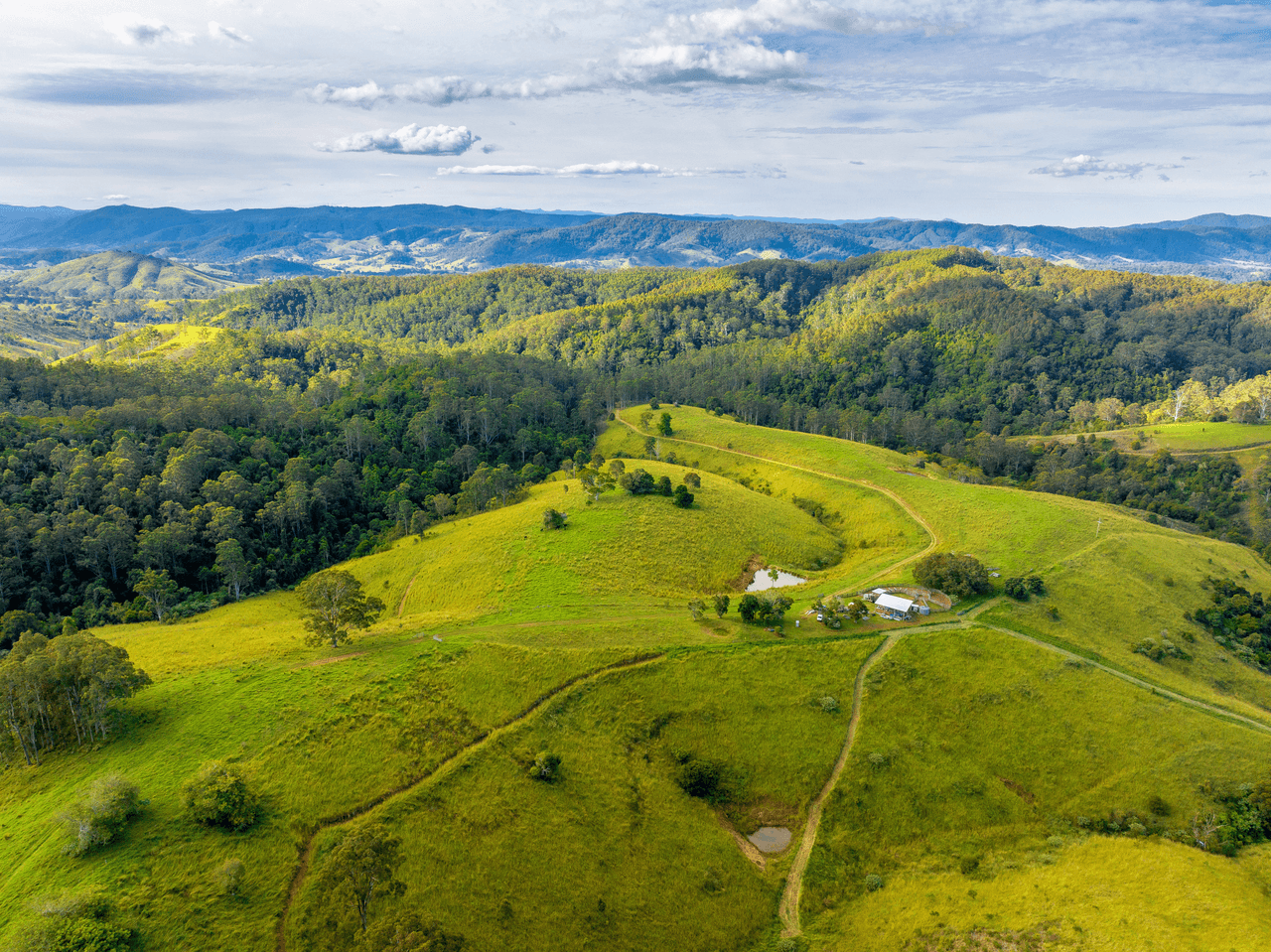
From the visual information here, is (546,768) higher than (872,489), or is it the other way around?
(872,489)

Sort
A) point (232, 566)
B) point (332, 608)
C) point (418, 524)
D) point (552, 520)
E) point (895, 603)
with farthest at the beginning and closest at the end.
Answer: point (418, 524) → point (232, 566) → point (552, 520) → point (895, 603) → point (332, 608)

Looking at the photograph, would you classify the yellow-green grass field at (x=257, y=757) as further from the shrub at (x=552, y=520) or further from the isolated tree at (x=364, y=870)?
the shrub at (x=552, y=520)

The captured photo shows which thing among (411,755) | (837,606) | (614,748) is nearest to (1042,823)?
(837,606)

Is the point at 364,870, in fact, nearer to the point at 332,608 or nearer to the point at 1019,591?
the point at 332,608

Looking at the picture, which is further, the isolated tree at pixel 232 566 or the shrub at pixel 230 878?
the isolated tree at pixel 232 566

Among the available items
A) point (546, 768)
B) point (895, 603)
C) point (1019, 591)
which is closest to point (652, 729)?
point (546, 768)

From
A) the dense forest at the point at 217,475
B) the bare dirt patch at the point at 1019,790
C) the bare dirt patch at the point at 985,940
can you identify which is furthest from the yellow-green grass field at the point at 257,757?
the dense forest at the point at 217,475

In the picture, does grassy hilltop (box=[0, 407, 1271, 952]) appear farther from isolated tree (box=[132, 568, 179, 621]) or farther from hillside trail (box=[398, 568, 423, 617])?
hillside trail (box=[398, 568, 423, 617])
